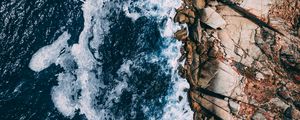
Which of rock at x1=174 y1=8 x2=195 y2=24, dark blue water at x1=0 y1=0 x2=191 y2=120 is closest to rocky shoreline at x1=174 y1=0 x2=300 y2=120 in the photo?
rock at x1=174 y1=8 x2=195 y2=24

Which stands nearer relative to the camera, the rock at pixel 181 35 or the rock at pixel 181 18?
the rock at pixel 181 35

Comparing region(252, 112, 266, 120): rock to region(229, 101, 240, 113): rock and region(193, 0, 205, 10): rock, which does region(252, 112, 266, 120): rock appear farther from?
region(193, 0, 205, 10): rock

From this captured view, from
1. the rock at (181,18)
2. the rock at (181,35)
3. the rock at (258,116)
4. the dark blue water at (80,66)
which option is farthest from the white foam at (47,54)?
the rock at (258,116)

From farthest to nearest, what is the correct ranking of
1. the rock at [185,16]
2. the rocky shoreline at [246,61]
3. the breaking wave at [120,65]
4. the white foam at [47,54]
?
the rock at [185,16]
the breaking wave at [120,65]
the white foam at [47,54]
the rocky shoreline at [246,61]

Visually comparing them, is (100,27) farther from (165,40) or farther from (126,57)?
(165,40)

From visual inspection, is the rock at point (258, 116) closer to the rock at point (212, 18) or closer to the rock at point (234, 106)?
the rock at point (234, 106)

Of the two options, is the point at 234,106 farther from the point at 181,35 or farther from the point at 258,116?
the point at 181,35

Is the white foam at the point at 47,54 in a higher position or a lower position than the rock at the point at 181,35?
higher
